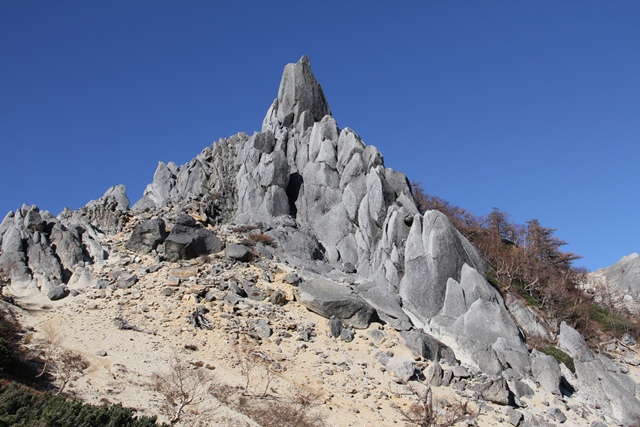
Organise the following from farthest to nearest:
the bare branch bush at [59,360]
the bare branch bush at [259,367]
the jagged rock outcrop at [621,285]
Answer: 1. the jagged rock outcrop at [621,285]
2. the bare branch bush at [259,367]
3. the bare branch bush at [59,360]

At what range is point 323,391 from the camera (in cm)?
2291

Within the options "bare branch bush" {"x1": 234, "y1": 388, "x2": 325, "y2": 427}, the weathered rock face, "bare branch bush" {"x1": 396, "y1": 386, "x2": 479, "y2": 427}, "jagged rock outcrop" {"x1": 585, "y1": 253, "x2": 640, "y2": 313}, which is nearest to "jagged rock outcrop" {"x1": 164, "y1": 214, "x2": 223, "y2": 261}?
"bare branch bush" {"x1": 234, "y1": 388, "x2": 325, "y2": 427}

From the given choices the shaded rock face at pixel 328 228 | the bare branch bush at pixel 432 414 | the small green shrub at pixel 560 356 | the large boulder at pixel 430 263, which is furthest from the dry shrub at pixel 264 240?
the small green shrub at pixel 560 356

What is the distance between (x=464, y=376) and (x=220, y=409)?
12.4 m

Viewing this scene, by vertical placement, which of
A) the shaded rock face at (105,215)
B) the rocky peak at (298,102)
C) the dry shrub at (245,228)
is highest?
the rocky peak at (298,102)

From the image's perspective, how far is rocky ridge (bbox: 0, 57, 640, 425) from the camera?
27.2m

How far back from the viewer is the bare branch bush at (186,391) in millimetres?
19547

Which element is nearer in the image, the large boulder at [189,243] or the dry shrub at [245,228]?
the large boulder at [189,243]

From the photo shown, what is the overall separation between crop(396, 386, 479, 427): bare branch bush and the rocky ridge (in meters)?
1.89

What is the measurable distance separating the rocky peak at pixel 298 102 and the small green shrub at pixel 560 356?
98.0 ft

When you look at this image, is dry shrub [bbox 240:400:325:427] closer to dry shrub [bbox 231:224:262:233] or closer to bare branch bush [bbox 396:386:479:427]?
bare branch bush [bbox 396:386:479:427]

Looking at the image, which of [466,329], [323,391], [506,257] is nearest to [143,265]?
[323,391]

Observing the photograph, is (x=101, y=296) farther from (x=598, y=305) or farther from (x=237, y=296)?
(x=598, y=305)

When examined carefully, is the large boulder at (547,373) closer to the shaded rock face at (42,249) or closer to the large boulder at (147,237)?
the large boulder at (147,237)
